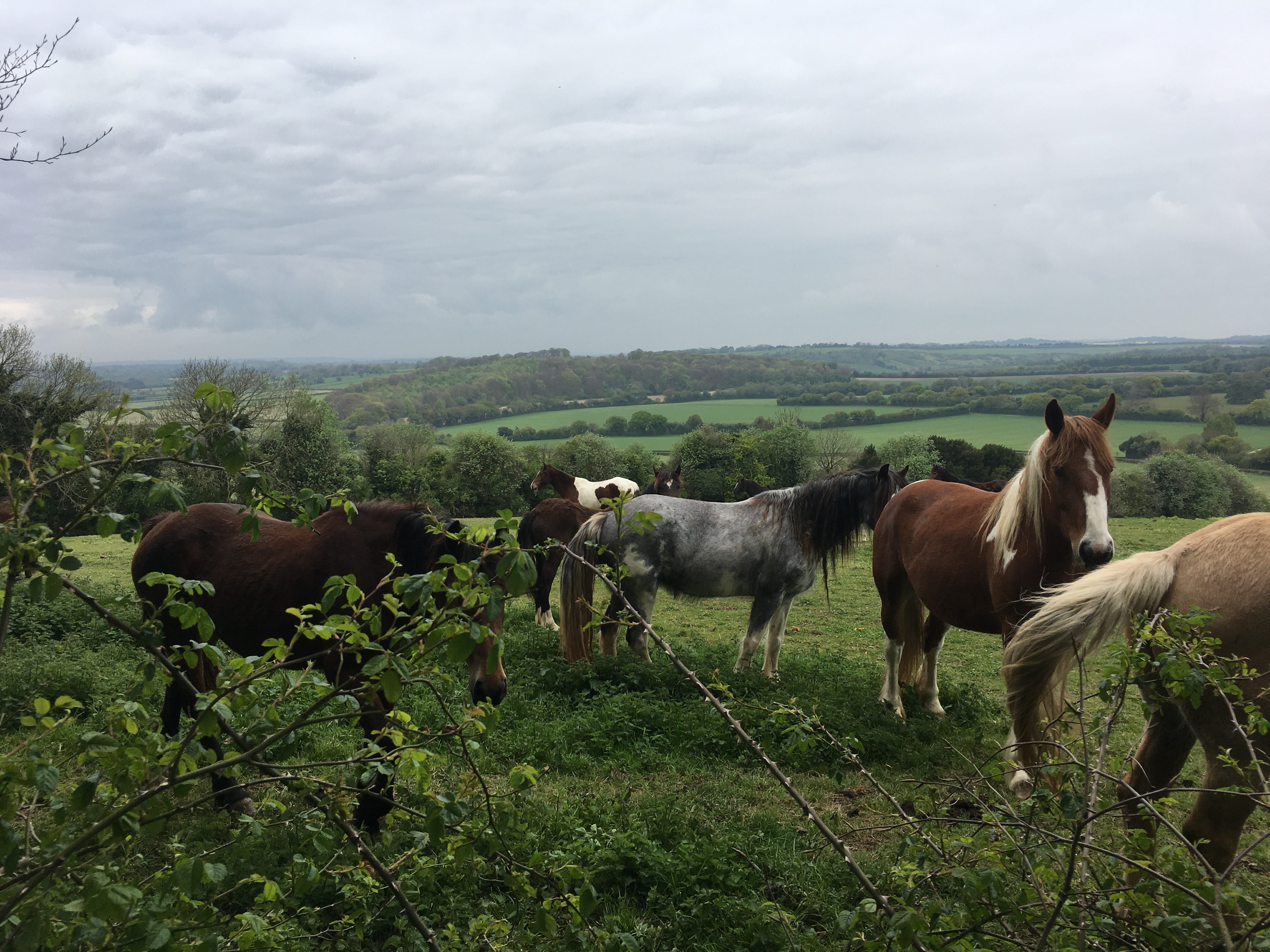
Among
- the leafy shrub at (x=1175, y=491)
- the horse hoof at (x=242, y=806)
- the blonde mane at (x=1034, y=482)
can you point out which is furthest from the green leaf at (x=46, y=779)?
the leafy shrub at (x=1175, y=491)

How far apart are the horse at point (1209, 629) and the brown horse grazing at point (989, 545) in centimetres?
106

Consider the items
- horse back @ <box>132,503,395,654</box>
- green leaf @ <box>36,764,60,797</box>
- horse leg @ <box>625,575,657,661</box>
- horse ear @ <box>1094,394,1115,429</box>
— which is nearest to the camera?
green leaf @ <box>36,764,60,797</box>

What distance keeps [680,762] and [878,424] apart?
2391 inches

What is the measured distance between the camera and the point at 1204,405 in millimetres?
57438

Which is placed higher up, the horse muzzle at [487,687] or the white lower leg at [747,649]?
the horse muzzle at [487,687]

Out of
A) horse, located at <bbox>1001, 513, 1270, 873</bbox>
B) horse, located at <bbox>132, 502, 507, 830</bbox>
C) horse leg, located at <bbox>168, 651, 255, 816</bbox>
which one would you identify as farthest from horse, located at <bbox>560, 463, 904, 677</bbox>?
horse, located at <bbox>1001, 513, 1270, 873</bbox>

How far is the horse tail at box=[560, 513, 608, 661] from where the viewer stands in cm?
671

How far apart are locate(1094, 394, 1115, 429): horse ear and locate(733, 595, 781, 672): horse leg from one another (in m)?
3.46

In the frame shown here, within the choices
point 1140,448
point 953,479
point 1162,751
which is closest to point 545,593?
point 1162,751

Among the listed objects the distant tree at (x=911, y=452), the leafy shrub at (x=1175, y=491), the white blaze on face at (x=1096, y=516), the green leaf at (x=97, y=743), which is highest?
the green leaf at (x=97, y=743)

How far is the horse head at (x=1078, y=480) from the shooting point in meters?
4.32

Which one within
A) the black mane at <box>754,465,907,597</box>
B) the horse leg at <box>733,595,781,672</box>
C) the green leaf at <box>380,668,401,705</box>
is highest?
Result: the green leaf at <box>380,668,401,705</box>

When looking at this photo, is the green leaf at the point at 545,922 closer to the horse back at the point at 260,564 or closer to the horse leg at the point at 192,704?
the horse back at the point at 260,564

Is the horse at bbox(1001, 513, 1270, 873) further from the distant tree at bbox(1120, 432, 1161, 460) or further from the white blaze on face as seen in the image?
the distant tree at bbox(1120, 432, 1161, 460)
